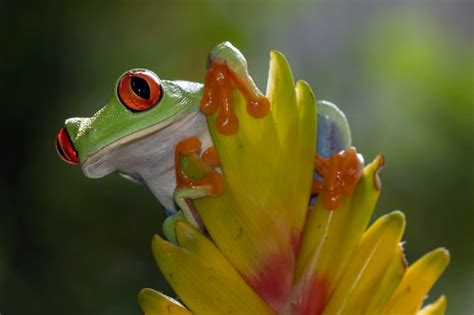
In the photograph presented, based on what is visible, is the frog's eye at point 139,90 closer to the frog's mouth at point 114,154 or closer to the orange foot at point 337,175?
the frog's mouth at point 114,154

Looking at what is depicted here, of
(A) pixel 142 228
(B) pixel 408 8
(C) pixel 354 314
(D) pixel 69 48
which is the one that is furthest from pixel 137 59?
(C) pixel 354 314

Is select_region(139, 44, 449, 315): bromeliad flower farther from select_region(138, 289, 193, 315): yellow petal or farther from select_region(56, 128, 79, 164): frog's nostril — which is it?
select_region(56, 128, 79, 164): frog's nostril

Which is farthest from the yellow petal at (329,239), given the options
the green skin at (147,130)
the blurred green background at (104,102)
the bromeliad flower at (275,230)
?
the blurred green background at (104,102)

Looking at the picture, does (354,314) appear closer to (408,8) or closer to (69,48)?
(69,48)

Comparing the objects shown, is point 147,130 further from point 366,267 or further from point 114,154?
point 366,267

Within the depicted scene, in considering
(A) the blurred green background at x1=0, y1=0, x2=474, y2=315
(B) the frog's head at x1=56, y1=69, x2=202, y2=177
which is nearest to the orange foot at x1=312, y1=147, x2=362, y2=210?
(B) the frog's head at x1=56, y1=69, x2=202, y2=177
